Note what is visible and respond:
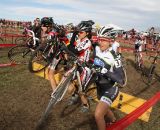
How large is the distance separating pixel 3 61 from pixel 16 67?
1.26 meters

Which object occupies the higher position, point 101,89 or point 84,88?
point 101,89

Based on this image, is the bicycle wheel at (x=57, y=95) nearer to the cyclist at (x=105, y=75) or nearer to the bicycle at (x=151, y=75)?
the cyclist at (x=105, y=75)

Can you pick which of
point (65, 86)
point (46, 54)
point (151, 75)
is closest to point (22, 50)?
point (46, 54)

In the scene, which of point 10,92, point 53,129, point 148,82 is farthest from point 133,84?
point 53,129

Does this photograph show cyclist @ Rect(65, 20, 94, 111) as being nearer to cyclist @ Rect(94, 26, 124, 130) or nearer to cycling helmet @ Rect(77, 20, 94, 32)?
cycling helmet @ Rect(77, 20, 94, 32)

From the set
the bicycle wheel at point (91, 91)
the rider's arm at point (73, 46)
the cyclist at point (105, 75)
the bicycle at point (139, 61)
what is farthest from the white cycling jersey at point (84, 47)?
the bicycle at point (139, 61)

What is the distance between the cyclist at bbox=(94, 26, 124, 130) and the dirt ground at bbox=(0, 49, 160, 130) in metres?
1.58

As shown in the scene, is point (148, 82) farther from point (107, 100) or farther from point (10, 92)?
point (107, 100)

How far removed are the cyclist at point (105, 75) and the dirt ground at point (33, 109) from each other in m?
1.58

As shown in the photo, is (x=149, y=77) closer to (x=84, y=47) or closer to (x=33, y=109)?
(x=84, y=47)

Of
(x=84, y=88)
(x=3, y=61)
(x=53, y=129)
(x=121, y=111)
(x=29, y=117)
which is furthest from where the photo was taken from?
(x=3, y=61)

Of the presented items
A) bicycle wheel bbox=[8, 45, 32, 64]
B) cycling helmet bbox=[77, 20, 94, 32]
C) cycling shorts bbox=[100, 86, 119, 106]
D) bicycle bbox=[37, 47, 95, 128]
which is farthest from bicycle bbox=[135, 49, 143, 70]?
cycling shorts bbox=[100, 86, 119, 106]

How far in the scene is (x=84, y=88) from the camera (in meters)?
8.09

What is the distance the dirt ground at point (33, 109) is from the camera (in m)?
7.03
